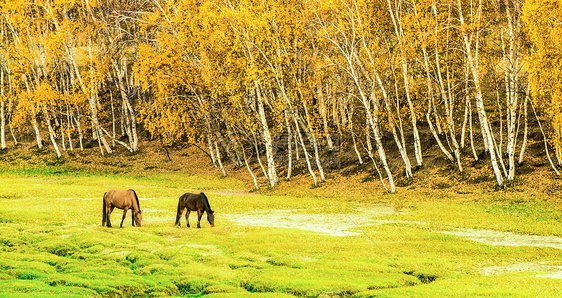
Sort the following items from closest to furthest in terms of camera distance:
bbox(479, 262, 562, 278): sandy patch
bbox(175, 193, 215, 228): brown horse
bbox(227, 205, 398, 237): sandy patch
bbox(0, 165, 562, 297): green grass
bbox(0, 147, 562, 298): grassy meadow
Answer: bbox(0, 165, 562, 297): green grass, bbox(0, 147, 562, 298): grassy meadow, bbox(479, 262, 562, 278): sandy patch, bbox(175, 193, 215, 228): brown horse, bbox(227, 205, 398, 237): sandy patch

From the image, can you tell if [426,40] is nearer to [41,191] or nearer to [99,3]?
[41,191]

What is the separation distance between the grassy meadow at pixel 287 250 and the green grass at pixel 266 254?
60 millimetres

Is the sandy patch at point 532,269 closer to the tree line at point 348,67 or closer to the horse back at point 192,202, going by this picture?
the horse back at point 192,202

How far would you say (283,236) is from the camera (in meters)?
23.6

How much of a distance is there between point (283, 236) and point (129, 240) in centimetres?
769

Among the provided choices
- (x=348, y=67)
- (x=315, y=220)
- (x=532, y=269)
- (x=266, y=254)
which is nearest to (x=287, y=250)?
(x=266, y=254)

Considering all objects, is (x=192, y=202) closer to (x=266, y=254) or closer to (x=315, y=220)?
(x=266, y=254)

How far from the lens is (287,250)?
20.7m

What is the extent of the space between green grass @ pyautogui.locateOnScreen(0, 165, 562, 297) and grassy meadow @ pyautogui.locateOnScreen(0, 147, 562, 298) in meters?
0.06

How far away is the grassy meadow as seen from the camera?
1448 cm

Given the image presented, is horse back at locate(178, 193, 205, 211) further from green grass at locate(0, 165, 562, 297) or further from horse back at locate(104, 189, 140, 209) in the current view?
horse back at locate(104, 189, 140, 209)

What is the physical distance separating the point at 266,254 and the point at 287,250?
117 centimetres

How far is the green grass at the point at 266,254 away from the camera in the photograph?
47.1ft

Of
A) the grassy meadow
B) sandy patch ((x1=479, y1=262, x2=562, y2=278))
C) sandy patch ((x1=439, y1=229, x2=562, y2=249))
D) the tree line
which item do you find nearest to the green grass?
the grassy meadow
